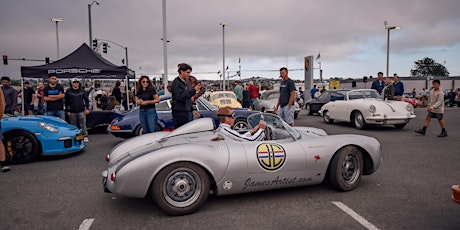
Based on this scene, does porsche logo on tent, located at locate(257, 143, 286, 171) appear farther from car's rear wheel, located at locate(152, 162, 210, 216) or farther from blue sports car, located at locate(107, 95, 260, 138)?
blue sports car, located at locate(107, 95, 260, 138)

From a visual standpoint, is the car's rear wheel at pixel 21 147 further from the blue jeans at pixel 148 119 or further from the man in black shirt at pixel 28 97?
the man in black shirt at pixel 28 97

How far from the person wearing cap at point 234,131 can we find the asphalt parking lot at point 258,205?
716 mm

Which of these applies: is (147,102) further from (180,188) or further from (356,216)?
(356,216)

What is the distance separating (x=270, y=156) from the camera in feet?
11.2

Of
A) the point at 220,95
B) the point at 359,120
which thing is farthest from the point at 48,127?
the point at 359,120

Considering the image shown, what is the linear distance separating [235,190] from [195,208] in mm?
466

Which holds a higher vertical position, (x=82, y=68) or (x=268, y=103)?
(x=82, y=68)

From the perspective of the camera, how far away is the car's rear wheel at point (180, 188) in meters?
3.07

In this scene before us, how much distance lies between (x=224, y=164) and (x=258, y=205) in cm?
65

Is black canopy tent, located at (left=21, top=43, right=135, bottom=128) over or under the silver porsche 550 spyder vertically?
over

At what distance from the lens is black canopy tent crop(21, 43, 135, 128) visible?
9742 millimetres

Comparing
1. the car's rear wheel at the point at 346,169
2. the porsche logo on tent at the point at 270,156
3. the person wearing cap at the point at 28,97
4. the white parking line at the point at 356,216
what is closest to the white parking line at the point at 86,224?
the porsche logo on tent at the point at 270,156

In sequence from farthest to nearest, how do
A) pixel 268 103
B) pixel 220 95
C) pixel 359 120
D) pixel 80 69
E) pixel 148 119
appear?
pixel 268 103 → pixel 220 95 → pixel 80 69 → pixel 359 120 → pixel 148 119

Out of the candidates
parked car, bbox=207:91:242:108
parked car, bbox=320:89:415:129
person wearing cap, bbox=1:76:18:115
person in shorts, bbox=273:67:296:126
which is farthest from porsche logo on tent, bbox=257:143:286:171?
parked car, bbox=207:91:242:108
